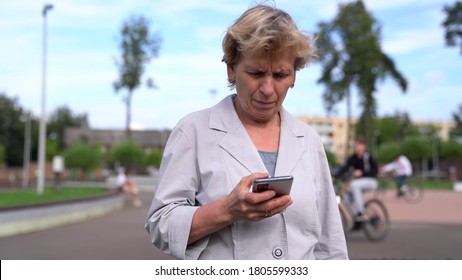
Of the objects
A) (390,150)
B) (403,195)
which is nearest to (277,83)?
(403,195)

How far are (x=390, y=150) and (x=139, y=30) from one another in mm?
26362

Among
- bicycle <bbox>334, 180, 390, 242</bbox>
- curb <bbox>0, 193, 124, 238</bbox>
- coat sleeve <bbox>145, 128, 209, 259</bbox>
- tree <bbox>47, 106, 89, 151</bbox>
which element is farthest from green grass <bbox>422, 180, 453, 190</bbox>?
tree <bbox>47, 106, 89, 151</bbox>

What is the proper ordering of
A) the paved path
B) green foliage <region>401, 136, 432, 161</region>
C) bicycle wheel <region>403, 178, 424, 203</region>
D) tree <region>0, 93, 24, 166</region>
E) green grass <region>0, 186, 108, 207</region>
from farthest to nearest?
tree <region>0, 93, 24, 166</region>
green foliage <region>401, 136, 432, 161</region>
bicycle wheel <region>403, 178, 424, 203</region>
green grass <region>0, 186, 108, 207</region>
the paved path

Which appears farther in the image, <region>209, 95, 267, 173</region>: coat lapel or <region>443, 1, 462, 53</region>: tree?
<region>443, 1, 462, 53</region>: tree

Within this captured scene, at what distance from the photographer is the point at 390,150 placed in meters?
52.4

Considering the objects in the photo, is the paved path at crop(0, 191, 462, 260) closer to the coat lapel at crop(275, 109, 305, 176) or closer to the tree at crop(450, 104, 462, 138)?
the coat lapel at crop(275, 109, 305, 176)

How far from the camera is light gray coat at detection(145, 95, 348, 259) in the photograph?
5.41 ft

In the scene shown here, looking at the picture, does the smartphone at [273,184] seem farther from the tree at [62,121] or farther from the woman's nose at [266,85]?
the tree at [62,121]

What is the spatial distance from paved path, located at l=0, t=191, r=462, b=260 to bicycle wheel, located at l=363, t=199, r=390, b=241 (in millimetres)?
160

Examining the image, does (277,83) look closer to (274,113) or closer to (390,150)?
(274,113)

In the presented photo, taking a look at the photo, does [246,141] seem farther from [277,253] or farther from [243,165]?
[277,253]

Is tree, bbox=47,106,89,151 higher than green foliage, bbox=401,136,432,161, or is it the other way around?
tree, bbox=47,106,89,151

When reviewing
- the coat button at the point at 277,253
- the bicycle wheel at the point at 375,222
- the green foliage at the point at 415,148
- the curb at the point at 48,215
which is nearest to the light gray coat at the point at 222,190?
the coat button at the point at 277,253
